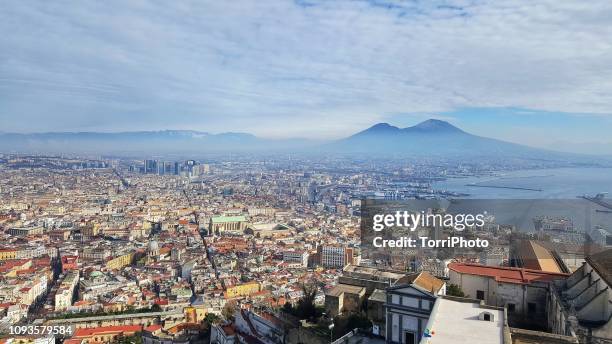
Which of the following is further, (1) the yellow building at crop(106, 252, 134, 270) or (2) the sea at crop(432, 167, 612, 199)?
(2) the sea at crop(432, 167, 612, 199)

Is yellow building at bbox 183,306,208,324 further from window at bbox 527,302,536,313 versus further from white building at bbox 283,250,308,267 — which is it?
white building at bbox 283,250,308,267

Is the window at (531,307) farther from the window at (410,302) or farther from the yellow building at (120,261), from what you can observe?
the yellow building at (120,261)

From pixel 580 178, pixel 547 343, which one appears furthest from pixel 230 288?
pixel 580 178

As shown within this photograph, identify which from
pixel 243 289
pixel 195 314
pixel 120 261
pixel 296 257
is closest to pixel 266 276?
pixel 243 289

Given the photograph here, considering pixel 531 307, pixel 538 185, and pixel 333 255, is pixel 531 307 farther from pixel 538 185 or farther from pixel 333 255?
pixel 538 185

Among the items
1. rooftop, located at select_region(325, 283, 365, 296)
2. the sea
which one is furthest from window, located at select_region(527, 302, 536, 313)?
the sea

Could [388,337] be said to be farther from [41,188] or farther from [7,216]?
[41,188]

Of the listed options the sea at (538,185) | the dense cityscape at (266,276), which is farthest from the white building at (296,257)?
the sea at (538,185)
